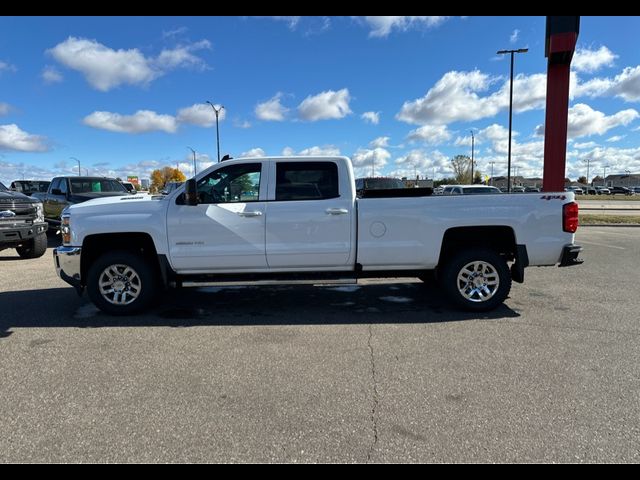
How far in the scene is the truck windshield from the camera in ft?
39.6

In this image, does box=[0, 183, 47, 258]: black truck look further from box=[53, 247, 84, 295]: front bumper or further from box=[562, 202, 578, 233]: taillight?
box=[562, 202, 578, 233]: taillight

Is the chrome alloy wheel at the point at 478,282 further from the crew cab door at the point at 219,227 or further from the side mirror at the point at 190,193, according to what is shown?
the side mirror at the point at 190,193

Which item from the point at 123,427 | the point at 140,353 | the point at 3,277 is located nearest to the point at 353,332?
the point at 140,353

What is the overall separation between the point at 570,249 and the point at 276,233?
3.72 metres

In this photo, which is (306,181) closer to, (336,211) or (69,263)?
(336,211)

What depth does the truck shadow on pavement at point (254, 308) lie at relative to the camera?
503 cm

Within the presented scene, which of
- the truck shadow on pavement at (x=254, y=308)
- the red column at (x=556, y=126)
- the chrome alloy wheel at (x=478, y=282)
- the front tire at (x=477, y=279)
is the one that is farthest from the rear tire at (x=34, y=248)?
the red column at (x=556, y=126)

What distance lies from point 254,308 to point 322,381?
2342 millimetres

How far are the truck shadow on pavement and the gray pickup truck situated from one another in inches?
233

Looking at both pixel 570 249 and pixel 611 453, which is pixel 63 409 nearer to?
pixel 611 453

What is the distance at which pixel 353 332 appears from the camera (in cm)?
463

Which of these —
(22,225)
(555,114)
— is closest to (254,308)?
(22,225)

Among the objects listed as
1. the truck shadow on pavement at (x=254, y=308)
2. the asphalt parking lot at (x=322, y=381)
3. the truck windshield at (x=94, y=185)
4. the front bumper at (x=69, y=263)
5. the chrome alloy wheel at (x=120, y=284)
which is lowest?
the asphalt parking lot at (x=322, y=381)

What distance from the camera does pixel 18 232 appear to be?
8.77 metres
